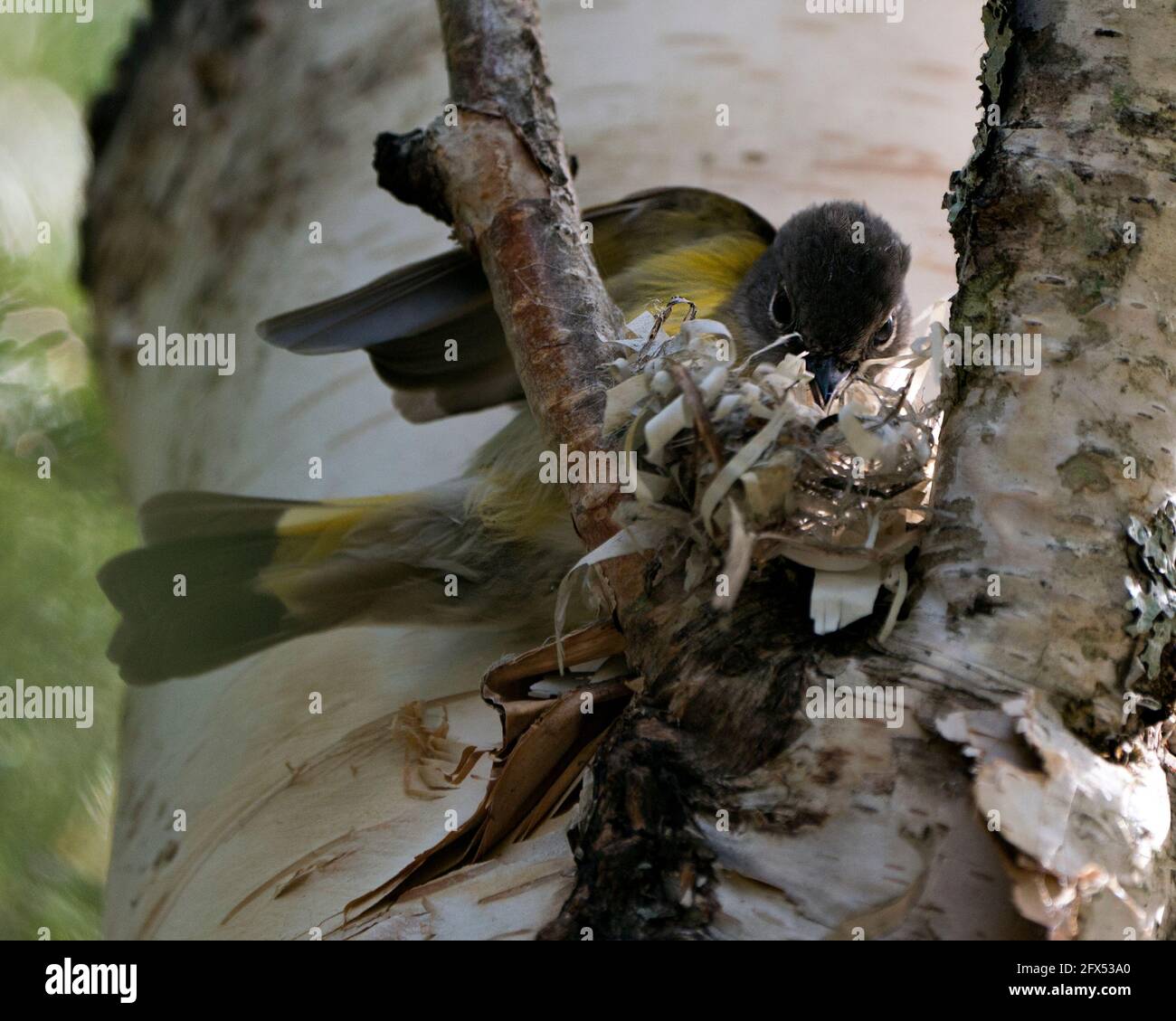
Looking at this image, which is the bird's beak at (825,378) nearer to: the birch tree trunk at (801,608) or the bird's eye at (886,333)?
the bird's eye at (886,333)

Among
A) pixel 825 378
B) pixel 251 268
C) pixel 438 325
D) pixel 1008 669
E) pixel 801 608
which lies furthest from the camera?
pixel 251 268

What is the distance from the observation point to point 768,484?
1.10 metres

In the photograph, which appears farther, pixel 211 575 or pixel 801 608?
pixel 211 575

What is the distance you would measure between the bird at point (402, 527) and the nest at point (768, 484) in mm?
804

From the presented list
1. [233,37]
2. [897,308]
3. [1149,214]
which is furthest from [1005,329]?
[233,37]

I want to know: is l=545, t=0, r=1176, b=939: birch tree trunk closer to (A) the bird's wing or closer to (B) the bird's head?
(A) the bird's wing

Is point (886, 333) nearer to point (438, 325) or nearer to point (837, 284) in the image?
point (837, 284)

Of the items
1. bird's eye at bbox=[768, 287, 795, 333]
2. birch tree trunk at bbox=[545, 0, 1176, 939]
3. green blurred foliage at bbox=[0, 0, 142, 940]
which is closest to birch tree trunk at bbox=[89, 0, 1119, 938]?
birch tree trunk at bbox=[545, 0, 1176, 939]

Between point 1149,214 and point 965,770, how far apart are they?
1.96ft

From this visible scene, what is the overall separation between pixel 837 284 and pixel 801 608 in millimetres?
1494

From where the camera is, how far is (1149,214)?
1.17 metres

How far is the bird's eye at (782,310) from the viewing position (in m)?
2.54

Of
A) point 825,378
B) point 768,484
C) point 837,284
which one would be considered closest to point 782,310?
point 837,284

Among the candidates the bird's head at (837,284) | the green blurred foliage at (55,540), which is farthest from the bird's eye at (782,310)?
the green blurred foliage at (55,540)
